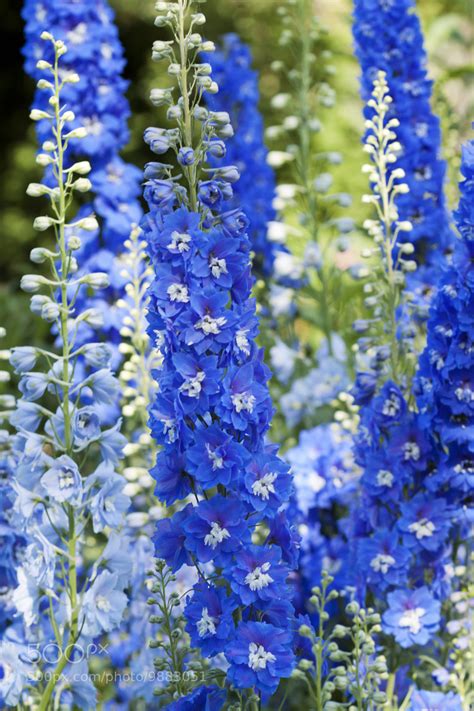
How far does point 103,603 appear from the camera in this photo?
2.41 meters

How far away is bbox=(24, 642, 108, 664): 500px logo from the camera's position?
2.42 m

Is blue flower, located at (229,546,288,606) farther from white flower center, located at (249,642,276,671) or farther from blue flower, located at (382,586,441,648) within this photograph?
blue flower, located at (382,586,441,648)

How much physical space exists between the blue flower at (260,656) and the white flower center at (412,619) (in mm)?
567

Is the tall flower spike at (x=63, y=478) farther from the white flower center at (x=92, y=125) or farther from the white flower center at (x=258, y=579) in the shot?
the white flower center at (x=92, y=125)

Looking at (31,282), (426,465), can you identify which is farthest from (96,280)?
(426,465)

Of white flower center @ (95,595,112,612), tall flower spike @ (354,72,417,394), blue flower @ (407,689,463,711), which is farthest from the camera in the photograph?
tall flower spike @ (354,72,417,394)

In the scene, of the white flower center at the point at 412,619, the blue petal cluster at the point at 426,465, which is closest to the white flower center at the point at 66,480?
the blue petal cluster at the point at 426,465

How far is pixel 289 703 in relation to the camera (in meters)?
3.38

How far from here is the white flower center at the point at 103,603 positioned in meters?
2.41

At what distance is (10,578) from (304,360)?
187cm

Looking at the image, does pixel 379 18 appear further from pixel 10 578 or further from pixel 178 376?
pixel 10 578

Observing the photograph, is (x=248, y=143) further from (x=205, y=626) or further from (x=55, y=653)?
(x=205, y=626)

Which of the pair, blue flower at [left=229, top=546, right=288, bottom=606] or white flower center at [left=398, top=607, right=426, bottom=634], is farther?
white flower center at [left=398, top=607, right=426, bottom=634]

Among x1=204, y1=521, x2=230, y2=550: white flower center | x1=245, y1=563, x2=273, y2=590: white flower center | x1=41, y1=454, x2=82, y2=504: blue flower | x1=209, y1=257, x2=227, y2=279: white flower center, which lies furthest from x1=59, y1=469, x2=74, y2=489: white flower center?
x1=209, y1=257, x2=227, y2=279: white flower center
